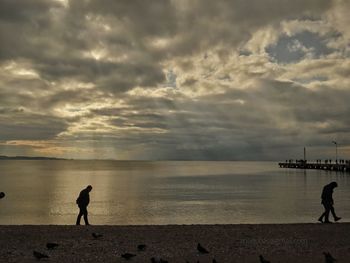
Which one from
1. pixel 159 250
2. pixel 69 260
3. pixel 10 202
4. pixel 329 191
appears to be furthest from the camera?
pixel 10 202

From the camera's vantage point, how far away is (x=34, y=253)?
12.6m

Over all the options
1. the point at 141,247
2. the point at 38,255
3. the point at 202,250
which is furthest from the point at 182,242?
the point at 38,255

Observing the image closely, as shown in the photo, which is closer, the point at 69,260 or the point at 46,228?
the point at 69,260

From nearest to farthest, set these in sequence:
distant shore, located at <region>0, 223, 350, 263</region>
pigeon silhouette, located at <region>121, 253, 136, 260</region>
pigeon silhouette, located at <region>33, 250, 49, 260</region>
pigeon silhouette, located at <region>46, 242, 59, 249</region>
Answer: pigeon silhouette, located at <region>33, 250, 49, 260</region>
pigeon silhouette, located at <region>121, 253, 136, 260</region>
distant shore, located at <region>0, 223, 350, 263</region>
pigeon silhouette, located at <region>46, 242, 59, 249</region>

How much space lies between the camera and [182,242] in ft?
49.5

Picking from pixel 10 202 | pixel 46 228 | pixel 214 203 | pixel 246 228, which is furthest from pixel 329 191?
pixel 10 202

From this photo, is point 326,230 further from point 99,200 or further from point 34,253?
point 99,200

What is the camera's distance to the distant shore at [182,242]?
13133 mm

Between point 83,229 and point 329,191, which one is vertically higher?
point 329,191

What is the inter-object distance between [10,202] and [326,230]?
41.2 metres

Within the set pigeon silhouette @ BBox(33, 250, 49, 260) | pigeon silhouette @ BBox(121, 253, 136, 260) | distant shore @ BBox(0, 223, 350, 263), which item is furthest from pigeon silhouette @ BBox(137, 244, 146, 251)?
pigeon silhouette @ BBox(33, 250, 49, 260)

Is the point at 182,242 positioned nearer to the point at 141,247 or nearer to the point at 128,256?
the point at 141,247

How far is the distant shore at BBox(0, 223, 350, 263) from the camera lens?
43.1ft

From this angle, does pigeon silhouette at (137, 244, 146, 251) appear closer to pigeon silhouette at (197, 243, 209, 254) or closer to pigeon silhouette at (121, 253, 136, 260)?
pigeon silhouette at (121, 253, 136, 260)
